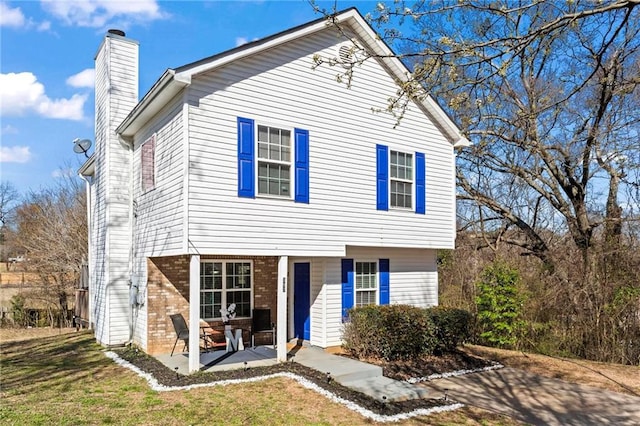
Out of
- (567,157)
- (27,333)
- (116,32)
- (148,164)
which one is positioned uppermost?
(116,32)

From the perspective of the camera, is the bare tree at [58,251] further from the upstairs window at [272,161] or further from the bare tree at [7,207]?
the bare tree at [7,207]

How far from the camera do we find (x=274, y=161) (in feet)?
32.2

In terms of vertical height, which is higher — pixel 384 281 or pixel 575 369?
pixel 384 281

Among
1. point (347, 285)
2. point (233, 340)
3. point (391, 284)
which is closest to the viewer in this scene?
point (233, 340)

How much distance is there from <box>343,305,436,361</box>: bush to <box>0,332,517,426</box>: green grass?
2.47 m

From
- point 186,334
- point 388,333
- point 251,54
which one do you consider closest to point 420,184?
point 388,333

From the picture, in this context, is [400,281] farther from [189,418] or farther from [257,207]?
[189,418]

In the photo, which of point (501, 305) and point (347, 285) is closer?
point (347, 285)

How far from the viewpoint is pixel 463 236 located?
18734 mm

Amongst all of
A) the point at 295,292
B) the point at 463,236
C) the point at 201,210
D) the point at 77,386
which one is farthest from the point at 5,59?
the point at 463,236

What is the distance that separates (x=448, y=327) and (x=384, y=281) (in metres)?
2.05

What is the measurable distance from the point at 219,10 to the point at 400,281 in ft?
26.9

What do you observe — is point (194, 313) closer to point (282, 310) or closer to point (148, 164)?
point (282, 310)

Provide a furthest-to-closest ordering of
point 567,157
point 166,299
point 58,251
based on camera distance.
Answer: point 58,251 → point 567,157 → point 166,299
